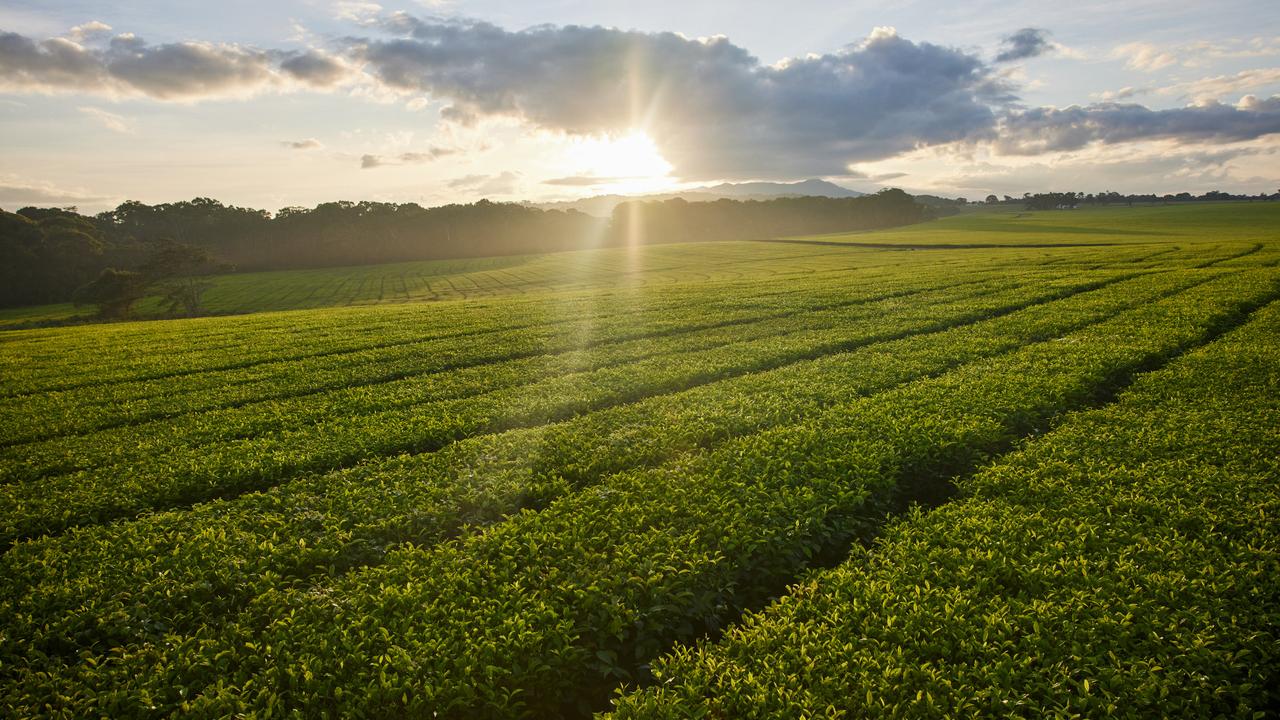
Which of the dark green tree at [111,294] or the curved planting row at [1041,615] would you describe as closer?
the curved planting row at [1041,615]

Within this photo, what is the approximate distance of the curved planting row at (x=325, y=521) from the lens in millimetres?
9234

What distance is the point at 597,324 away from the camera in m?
38.7

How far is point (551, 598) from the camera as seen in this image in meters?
9.20

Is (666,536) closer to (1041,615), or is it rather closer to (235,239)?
(1041,615)

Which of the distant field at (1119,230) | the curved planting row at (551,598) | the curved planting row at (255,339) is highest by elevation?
the distant field at (1119,230)

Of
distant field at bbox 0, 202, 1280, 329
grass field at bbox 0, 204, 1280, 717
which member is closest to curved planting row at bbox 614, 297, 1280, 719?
grass field at bbox 0, 204, 1280, 717

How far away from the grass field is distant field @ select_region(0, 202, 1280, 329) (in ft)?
191

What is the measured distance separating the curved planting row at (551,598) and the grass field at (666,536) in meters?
0.05

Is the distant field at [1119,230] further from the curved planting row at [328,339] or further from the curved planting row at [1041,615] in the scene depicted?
the curved planting row at [1041,615]

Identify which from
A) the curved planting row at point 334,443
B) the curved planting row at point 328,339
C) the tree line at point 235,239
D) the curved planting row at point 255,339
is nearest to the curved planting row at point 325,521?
the curved planting row at point 334,443

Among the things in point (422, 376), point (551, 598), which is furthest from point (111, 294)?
point (551, 598)

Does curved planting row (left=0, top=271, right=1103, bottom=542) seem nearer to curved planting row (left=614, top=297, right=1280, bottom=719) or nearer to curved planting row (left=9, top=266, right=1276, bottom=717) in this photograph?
curved planting row (left=9, top=266, right=1276, bottom=717)

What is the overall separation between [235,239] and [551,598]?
624 feet

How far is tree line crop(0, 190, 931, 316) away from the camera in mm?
108562
